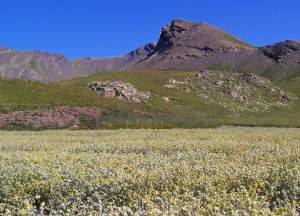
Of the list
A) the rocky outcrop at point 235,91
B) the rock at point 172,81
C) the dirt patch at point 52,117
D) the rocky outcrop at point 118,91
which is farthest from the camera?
the rock at point 172,81

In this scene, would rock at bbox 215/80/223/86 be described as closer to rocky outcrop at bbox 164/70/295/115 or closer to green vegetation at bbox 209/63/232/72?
rocky outcrop at bbox 164/70/295/115

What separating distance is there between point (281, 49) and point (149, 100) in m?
156

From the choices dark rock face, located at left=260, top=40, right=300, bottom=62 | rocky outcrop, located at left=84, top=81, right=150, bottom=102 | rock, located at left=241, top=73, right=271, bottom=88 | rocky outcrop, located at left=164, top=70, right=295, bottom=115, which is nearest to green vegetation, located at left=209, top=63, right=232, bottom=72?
dark rock face, located at left=260, top=40, right=300, bottom=62

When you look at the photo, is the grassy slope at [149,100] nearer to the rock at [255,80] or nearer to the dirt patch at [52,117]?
the dirt patch at [52,117]

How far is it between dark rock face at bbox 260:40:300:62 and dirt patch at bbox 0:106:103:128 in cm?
16919

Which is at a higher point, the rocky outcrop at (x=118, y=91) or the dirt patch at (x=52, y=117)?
the rocky outcrop at (x=118, y=91)

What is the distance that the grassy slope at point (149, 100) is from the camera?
98.5 feet

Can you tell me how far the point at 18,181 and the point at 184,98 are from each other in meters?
51.3

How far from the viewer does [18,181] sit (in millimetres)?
5824

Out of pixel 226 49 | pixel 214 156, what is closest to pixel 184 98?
pixel 214 156

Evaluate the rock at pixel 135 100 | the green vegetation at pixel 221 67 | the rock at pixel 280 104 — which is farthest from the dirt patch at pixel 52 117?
the green vegetation at pixel 221 67

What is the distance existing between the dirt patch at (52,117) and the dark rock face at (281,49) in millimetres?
169194

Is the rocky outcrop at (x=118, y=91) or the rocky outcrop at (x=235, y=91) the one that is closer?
the rocky outcrop at (x=118, y=91)

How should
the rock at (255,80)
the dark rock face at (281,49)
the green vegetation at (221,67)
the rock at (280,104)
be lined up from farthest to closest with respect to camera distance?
the green vegetation at (221,67), the dark rock face at (281,49), the rock at (255,80), the rock at (280,104)
